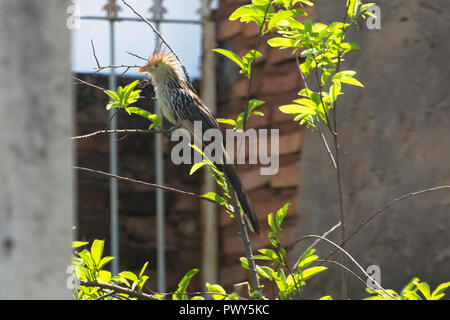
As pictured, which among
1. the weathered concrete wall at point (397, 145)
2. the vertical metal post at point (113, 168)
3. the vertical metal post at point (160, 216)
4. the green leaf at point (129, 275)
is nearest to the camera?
the green leaf at point (129, 275)

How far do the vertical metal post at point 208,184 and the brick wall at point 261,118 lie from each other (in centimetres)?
4

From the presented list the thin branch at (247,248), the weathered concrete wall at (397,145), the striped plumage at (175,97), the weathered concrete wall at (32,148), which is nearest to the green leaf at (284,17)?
the thin branch at (247,248)

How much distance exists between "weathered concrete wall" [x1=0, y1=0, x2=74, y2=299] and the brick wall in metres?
2.40

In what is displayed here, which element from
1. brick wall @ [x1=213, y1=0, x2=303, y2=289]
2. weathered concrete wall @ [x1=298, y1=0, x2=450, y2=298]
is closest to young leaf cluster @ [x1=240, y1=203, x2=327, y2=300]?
weathered concrete wall @ [x1=298, y1=0, x2=450, y2=298]

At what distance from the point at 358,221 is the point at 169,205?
3.56 feet

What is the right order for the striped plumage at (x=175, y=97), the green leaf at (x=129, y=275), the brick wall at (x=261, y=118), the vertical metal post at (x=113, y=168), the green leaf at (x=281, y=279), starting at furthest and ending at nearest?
1. the vertical metal post at (x=113, y=168)
2. the brick wall at (x=261, y=118)
3. the striped plumage at (x=175, y=97)
4. the green leaf at (x=129, y=275)
5. the green leaf at (x=281, y=279)

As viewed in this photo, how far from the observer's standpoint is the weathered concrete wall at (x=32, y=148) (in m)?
0.66

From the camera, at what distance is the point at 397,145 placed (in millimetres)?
2822

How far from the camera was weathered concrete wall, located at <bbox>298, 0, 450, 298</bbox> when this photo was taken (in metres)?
2.74

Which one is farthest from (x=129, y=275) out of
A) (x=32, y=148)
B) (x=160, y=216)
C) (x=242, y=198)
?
(x=160, y=216)

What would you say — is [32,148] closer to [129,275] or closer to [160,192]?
[129,275]

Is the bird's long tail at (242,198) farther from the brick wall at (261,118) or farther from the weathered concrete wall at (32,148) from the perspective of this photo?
the weathered concrete wall at (32,148)

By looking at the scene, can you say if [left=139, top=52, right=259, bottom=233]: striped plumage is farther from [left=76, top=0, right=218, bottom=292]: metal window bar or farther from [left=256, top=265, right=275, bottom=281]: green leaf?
[left=256, top=265, right=275, bottom=281]: green leaf

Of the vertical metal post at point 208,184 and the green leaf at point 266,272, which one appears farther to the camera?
the vertical metal post at point 208,184
